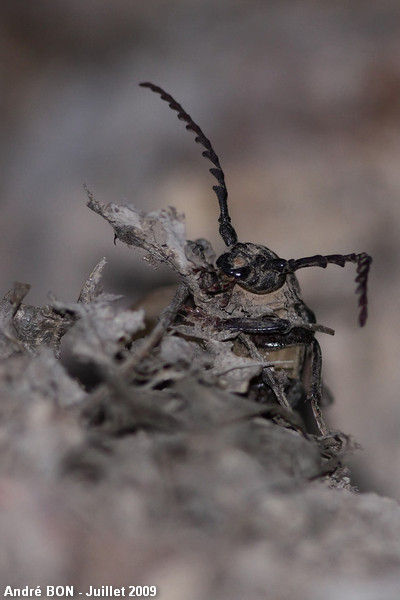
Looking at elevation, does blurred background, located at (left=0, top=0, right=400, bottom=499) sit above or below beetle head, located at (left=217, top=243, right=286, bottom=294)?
above

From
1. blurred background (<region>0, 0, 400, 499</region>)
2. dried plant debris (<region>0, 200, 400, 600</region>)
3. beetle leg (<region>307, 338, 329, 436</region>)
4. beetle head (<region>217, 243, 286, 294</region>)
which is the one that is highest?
blurred background (<region>0, 0, 400, 499</region>)

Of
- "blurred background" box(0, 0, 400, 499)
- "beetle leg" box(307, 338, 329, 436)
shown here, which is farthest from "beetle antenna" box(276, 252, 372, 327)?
"blurred background" box(0, 0, 400, 499)

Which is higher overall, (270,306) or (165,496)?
(270,306)

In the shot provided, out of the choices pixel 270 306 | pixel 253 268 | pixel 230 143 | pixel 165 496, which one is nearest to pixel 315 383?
pixel 270 306

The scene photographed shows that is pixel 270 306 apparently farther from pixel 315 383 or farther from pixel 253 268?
pixel 315 383

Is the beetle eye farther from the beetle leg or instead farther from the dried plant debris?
the dried plant debris

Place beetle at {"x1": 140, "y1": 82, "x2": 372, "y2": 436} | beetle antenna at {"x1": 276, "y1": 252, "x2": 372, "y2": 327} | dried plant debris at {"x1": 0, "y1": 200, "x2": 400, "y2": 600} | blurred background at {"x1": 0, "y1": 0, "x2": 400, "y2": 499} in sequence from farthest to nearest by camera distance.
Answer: blurred background at {"x1": 0, "y1": 0, "x2": 400, "y2": 499} < beetle at {"x1": 140, "y1": 82, "x2": 372, "y2": 436} < beetle antenna at {"x1": 276, "y1": 252, "x2": 372, "y2": 327} < dried plant debris at {"x1": 0, "y1": 200, "x2": 400, "y2": 600}

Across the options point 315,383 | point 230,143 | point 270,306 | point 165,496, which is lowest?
point 165,496
